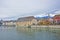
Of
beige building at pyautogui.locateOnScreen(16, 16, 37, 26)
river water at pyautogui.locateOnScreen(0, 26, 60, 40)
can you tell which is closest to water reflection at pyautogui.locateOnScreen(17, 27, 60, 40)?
river water at pyautogui.locateOnScreen(0, 26, 60, 40)

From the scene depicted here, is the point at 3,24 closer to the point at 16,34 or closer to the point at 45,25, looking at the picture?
the point at 16,34

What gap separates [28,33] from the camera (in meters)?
2.37

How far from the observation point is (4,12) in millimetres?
2475

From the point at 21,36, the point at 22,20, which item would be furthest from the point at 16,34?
the point at 22,20

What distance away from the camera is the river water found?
7.60 ft

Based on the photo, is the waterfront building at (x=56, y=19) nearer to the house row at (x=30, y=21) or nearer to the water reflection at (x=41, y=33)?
the house row at (x=30, y=21)

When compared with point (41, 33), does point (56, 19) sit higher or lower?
higher

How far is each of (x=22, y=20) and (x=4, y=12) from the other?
15.7 inches

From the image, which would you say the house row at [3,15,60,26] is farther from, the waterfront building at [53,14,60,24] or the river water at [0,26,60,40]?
the river water at [0,26,60,40]

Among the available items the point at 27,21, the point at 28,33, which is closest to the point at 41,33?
the point at 28,33

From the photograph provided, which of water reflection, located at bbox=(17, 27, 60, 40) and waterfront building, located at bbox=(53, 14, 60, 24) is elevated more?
waterfront building, located at bbox=(53, 14, 60, 24)

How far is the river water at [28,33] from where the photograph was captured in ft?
7.60

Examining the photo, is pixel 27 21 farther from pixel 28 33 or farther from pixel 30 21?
pixel 28 33

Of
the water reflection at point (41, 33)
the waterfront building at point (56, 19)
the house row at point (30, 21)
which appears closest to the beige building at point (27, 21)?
the house row at point (30, 21)
